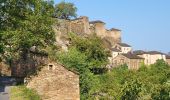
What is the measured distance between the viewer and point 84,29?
7750 centimetres

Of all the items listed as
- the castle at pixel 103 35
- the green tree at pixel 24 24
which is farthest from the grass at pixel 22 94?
the castle at pixel 103 35

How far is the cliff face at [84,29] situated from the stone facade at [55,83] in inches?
1214

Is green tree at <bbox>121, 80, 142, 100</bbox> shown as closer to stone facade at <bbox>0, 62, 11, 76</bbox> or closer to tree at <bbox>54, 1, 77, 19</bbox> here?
stone facade at <bbox>0, 62, 11, 76</bbox>

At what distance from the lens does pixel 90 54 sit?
2207 inches

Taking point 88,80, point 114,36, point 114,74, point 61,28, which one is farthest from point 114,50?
point 88,80

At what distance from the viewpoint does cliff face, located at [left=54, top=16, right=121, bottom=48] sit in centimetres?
6525

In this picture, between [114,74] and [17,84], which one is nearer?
[17,84]

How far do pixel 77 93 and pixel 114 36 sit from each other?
62.6m

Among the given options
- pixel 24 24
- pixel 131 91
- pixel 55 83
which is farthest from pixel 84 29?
pixel 131 91

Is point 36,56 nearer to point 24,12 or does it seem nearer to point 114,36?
point 24,12

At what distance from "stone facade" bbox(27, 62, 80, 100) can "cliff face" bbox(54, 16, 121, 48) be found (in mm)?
30842

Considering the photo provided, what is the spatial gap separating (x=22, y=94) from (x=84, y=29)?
51.4m

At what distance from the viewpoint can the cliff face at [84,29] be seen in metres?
65.2

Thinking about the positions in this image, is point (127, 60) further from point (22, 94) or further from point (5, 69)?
point (22, 94)
